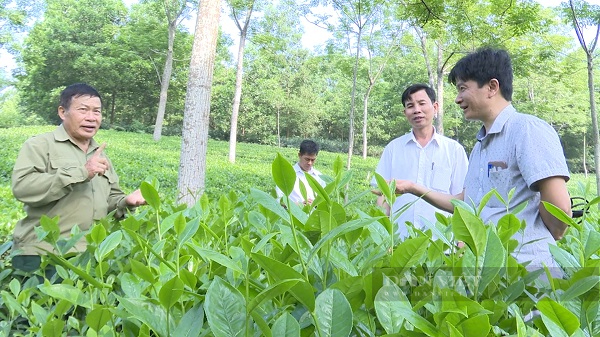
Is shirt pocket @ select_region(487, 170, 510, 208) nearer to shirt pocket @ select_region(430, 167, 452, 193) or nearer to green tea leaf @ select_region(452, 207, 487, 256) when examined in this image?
green tea leaf @ select_region(452, 207, 487, 256)

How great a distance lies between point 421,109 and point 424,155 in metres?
0.28

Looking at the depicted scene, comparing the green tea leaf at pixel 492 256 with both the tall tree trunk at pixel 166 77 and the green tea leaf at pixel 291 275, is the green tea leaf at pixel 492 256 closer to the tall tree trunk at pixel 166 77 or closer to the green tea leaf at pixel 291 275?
the green tea leaf at pixel 291 275

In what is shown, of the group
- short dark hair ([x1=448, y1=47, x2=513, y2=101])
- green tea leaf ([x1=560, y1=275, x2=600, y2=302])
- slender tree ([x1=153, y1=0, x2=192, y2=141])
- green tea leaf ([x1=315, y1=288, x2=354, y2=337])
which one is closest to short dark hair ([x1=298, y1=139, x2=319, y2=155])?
short dark hair ([x1=448, y1=47, x2=513, y2=101])

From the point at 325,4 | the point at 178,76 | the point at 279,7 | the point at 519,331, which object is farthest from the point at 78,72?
the point at 519,331

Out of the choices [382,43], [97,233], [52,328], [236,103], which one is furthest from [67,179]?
[382,43]

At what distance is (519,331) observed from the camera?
44 centimetres

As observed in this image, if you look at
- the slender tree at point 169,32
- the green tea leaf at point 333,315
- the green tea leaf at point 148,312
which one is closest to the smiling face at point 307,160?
the green tea leaf at point 148,312

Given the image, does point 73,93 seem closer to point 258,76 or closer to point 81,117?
point 81,117

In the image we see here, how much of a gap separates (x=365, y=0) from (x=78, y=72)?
24.1 m

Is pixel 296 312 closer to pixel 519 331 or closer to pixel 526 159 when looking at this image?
pixel 519 331

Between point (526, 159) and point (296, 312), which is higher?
point (526, 159)

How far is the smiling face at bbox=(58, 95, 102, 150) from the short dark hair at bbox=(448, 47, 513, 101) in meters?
1.63

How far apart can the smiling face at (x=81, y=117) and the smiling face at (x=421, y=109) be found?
1.77 m

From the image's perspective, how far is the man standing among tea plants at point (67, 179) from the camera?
74.2 inches
